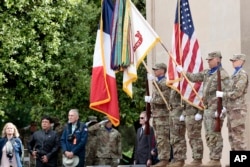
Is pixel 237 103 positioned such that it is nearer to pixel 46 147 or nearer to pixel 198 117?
pixel 198 117

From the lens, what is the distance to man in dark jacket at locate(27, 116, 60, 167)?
17953 millimetres

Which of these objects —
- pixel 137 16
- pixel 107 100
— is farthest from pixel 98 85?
pixel 137 16

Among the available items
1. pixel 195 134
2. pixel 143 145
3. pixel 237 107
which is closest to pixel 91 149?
pixel 143 145

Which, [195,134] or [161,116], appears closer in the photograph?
[195,134]

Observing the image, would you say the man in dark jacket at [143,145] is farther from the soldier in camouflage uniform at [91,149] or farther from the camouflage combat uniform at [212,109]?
the camouflage combat uniform at [212,109]

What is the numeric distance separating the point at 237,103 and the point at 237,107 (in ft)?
0.22

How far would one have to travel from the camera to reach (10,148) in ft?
59.2

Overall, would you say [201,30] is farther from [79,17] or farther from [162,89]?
[79,17]

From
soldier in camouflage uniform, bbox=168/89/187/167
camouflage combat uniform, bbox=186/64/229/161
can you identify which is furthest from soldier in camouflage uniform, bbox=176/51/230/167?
soldier in camouflage uniform, bbox=168/89/187/167

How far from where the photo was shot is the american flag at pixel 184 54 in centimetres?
1588

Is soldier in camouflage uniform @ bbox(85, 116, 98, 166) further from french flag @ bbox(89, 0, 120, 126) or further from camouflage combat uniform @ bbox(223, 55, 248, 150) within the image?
camouflage combat uniform @ bbox(223, 55, 248, 150)

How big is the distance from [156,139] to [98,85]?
157cm

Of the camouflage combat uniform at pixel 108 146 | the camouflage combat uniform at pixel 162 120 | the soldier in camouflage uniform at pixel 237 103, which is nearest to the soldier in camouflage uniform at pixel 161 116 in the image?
the camouflage combat uniform at pixel 162 120

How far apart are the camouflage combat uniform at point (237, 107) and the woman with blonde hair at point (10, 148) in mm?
5448
